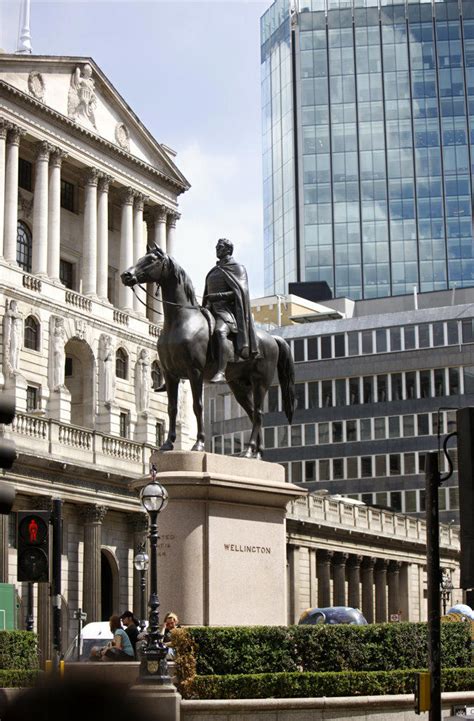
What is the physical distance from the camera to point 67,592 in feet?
205

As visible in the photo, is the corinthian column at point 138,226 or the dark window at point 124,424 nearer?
the dark window at point 124,424

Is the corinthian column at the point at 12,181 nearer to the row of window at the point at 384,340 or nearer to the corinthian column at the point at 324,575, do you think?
the corinthian column at the point at 324,575

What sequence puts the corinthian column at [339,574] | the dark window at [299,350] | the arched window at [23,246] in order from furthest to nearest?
the dark window at [299,350] → the corinthian column at [339,574] → the arched window at [23,246]

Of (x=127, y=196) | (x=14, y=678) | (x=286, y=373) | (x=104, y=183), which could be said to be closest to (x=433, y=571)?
(x=14, y=678)

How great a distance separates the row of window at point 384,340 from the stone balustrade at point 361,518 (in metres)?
14.1

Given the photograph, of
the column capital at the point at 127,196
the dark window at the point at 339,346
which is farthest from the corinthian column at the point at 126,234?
the dark window at the point at 339,346

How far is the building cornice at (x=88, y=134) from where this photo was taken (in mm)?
75625

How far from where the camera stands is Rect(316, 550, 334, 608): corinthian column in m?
80.1

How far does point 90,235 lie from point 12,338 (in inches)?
493

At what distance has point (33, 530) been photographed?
17.9 m

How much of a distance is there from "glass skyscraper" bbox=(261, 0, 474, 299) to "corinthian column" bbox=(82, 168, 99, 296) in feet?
283

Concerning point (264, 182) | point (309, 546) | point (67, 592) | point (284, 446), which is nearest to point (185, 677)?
point (67, 592)

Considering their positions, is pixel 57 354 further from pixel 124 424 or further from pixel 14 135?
pixel 14 135

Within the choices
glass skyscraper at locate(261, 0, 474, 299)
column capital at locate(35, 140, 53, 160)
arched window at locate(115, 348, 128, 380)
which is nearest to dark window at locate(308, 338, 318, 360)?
arched window at locate(115, 348, 128, 380)
